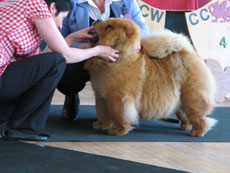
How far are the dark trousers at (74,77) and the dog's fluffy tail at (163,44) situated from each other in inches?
19.6

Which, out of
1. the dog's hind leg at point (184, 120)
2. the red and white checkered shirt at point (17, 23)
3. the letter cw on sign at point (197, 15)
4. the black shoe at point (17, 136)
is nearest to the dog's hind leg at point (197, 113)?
the dog's hind leg at point (184, 120)

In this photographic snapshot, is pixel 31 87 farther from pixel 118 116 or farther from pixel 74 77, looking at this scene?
pixel 74 77

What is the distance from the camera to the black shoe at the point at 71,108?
9.20 feet

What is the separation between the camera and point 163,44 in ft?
7.82

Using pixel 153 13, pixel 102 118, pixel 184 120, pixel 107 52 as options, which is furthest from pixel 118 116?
pixel 153 13

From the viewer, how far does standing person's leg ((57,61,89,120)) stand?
272cm

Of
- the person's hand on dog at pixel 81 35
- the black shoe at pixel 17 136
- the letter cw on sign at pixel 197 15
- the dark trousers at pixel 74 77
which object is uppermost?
the person's hand on dog at pixel 81 35

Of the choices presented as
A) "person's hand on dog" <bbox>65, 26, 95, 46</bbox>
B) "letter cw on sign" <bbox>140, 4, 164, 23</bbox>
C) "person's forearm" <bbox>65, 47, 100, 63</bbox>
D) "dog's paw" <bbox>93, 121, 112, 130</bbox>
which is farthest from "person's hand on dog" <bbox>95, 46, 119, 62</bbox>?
"letter cw on sign" <bbox>140, 4, 164, 23</bbox>

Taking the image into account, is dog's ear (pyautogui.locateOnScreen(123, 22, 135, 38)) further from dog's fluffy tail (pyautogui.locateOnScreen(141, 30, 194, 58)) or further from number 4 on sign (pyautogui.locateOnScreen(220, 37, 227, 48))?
number 4 on sign (pyautogui.locateOnScreen(220, 37, 227, 48))

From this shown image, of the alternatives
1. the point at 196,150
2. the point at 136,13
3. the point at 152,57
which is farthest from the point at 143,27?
the point at 196,150

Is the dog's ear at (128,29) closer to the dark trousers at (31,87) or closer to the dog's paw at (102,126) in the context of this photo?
the dark trousers at (31,87)

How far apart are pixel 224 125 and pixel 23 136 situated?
1.35 m

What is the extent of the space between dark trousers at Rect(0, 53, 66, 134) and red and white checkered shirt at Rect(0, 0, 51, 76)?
74 millimetres

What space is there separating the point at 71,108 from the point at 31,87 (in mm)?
723
